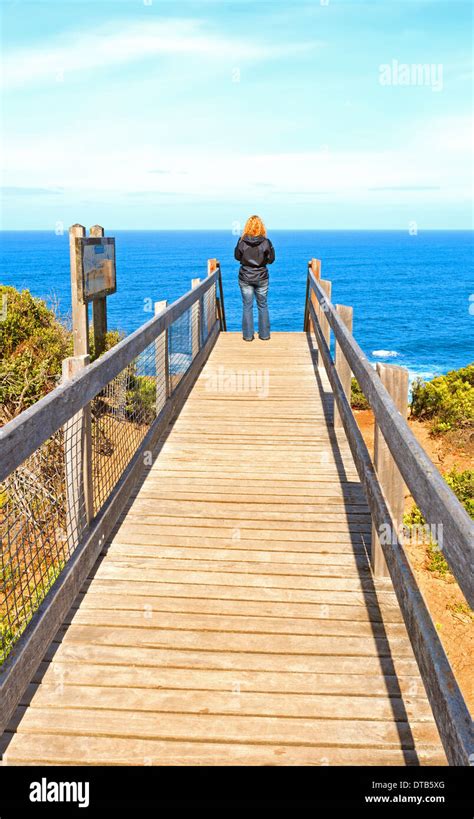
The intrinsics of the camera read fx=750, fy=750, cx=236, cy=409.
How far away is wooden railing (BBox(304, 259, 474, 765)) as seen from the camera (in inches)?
92.5

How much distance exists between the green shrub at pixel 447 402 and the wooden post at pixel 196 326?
6.43m

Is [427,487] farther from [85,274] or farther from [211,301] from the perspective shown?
[211,301]

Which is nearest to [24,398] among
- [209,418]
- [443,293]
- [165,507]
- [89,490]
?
[209,418]

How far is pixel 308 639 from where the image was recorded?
3787 millimetres

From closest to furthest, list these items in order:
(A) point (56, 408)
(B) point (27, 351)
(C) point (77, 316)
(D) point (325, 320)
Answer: (A) point (56, 408) → (C) point (77, 316) → (D) point (325, 320) → (B) point (27, 351)

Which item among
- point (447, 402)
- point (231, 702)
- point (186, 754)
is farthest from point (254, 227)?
point (186, 754)

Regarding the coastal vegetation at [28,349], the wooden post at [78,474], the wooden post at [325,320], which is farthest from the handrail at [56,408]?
the coastal vegetation at [28,349]

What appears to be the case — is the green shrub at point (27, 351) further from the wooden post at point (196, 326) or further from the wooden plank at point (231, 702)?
the wooden plank at point (231, 702)

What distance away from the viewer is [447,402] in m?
16.4

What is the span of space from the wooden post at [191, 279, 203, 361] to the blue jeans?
3.82 feet

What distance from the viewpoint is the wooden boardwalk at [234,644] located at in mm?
3020

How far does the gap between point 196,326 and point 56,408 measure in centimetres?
791
